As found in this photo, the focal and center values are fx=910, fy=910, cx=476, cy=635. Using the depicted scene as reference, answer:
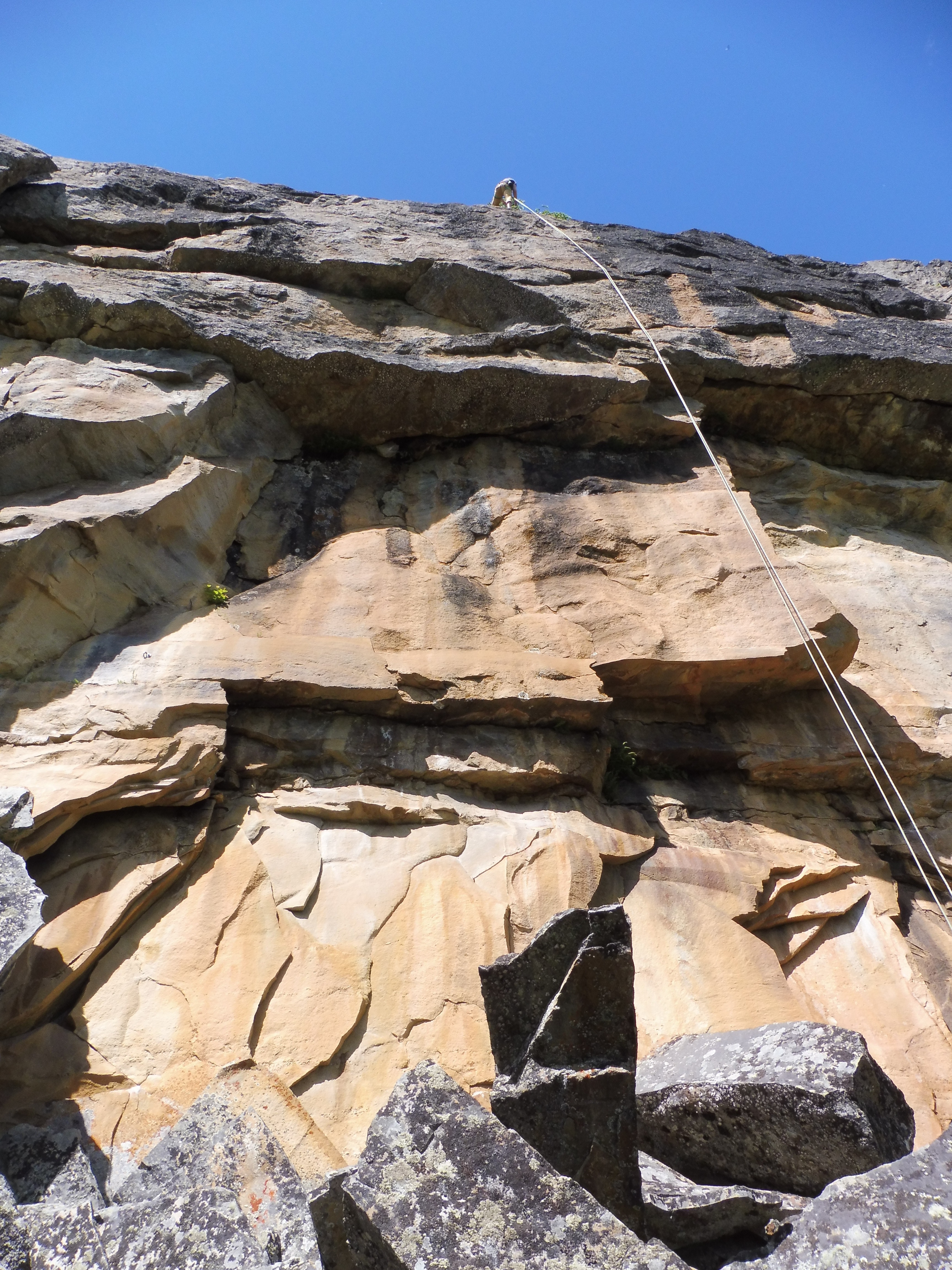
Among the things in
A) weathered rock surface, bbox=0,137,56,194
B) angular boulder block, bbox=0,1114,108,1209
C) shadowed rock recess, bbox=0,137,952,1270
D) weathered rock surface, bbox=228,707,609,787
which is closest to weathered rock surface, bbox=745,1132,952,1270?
shadowed rock recess, bbox=0,137,952,1270

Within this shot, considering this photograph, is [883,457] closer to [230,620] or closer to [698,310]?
[698,310]

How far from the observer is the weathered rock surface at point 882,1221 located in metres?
2.58

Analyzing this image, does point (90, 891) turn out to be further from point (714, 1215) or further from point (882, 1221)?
point (882, 1221)

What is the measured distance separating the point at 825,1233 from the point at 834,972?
331 cm

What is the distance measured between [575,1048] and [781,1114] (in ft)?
2.92

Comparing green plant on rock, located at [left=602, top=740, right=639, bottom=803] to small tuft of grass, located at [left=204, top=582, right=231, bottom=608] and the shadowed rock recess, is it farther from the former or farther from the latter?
small tuft of grass, located at [left=204, top=582, right=231, bottom=608]

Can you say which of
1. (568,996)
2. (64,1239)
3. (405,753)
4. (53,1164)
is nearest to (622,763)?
(405,753)

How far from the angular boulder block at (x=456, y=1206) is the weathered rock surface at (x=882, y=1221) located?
0.41 metres

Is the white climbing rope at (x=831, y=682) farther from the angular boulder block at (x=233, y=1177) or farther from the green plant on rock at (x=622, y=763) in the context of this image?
the angular boulder block at (x=233, y=1177)

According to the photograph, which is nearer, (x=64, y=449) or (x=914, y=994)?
(x=914, y=994)

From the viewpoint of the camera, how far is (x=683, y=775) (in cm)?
691

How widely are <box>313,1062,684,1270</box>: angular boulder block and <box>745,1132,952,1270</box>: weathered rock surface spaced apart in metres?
0.41

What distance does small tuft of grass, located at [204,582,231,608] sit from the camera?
6.67 m

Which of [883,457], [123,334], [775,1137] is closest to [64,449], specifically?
[123,334]
